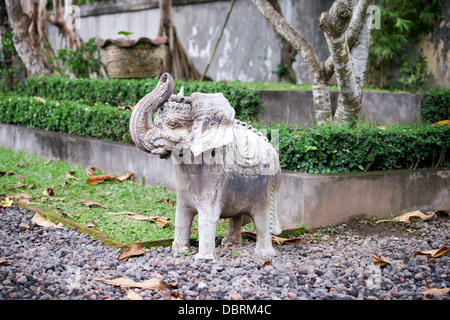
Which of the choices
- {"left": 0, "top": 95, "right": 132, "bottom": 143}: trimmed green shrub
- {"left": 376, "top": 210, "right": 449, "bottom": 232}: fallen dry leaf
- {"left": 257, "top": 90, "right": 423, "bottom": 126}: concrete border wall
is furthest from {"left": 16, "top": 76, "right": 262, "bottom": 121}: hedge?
{"left": 376, "top": 210, "right": 449, "bottom": 232}: fallen dry leaf

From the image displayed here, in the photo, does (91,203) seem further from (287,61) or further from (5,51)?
(5,51)

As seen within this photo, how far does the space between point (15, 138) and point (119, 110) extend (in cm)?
267

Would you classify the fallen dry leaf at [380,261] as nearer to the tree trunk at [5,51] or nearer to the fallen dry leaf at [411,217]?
the fallen dry leaf at [411,217]

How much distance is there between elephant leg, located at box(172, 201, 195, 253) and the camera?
15.8 feet

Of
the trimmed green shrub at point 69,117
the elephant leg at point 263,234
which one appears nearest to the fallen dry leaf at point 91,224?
the elephant leg at point 263,234

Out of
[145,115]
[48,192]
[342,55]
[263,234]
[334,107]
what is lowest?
[48,192]

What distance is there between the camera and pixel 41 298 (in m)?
3.82

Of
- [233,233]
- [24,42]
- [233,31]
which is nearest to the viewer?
[233,233]

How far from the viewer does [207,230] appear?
179 inches

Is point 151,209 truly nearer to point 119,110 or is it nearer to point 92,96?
point 119,110

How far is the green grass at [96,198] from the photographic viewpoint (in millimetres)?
5588

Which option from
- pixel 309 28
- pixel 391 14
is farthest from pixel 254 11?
pixel 391 14

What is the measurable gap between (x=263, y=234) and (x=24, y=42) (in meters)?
9.15

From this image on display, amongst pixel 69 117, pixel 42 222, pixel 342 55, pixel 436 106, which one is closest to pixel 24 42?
pixel 69 117
